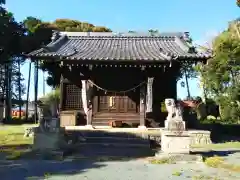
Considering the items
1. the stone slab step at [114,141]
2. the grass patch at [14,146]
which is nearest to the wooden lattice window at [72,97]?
the grass patch at [14,146]

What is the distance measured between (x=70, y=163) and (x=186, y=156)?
3725 millimetres

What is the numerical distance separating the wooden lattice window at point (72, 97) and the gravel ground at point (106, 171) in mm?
8735

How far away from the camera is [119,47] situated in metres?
22.2

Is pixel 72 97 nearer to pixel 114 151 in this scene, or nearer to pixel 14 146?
pixel 14 146

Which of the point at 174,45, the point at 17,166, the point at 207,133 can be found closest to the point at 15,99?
the point at 174,45

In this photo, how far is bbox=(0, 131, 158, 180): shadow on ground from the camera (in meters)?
9.62

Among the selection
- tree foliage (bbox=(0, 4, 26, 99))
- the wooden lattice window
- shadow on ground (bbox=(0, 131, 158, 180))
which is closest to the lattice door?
the wooden lattice window

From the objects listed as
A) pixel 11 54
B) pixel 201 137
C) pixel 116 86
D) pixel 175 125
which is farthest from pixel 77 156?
pixel 11 54

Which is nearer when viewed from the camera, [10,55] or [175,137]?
[175,137]

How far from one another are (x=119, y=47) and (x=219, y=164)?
41.5 feet

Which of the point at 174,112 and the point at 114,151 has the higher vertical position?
the point at 174,112

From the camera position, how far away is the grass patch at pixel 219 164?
10.3 metres

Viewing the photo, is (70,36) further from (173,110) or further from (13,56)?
(13,56)

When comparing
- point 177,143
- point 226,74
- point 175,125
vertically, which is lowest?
point 177,143
